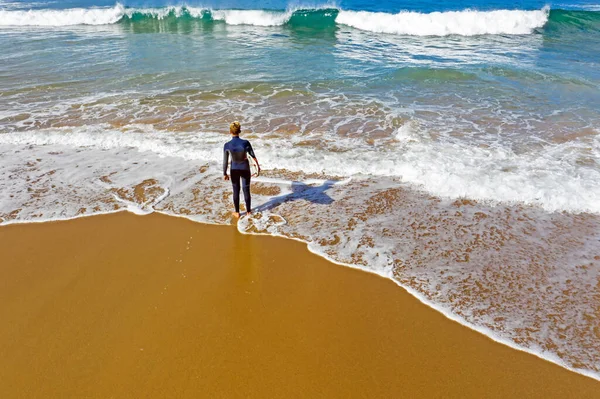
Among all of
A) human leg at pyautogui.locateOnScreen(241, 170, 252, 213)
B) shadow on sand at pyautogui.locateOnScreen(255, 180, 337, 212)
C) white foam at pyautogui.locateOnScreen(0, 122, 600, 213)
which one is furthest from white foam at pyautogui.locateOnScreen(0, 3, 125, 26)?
human leg at pyautogui.locateOnScreen(241, 170, 252, 213)

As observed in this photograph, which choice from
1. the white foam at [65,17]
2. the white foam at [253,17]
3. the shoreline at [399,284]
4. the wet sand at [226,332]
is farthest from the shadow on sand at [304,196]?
the white foam at [65,17]

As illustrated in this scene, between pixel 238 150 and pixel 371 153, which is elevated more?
pixel 238 150

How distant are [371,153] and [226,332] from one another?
5.43 m

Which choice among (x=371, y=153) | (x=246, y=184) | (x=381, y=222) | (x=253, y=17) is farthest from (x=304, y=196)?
(x=253, y=17)

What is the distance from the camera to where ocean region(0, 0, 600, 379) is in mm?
5188

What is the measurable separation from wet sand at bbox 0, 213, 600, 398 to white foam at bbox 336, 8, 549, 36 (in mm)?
21506

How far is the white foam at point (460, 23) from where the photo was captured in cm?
2288

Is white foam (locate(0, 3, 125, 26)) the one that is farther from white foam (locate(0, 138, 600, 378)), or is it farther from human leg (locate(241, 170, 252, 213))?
human leg (locate(241, 170, 252, 213))

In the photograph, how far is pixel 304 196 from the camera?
709cm

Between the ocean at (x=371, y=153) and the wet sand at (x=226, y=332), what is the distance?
0.42 m

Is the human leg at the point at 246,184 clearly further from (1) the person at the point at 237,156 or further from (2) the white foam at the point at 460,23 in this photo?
(2) the white foam at the point at 460,23

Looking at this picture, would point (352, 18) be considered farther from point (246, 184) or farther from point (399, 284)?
point (399, 284)

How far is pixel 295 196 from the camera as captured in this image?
711 cm

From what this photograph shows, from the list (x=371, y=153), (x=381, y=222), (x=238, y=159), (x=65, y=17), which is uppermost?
(x=65, y=17)
